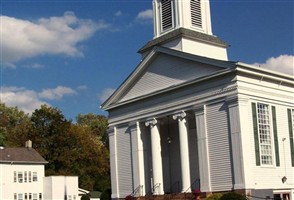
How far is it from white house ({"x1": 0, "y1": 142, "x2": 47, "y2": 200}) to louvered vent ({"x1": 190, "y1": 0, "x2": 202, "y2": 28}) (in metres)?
28.7

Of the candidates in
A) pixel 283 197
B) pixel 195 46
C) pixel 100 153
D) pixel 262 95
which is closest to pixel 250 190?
pixel 283 197

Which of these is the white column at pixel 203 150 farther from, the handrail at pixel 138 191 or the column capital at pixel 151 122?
the handrail at pixel 138 191

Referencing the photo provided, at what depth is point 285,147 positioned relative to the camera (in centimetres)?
3597

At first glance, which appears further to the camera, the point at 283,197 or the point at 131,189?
the point at 131,189

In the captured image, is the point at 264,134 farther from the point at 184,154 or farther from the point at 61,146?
the point at 61,146

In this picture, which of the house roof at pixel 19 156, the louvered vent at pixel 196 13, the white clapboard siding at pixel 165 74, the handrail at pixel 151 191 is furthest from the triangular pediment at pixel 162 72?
the house roof at pixel 19 156

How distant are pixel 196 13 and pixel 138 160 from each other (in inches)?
532

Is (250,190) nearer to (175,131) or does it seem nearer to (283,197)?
(283,197)

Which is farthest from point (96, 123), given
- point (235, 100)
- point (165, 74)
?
point (235, 100)

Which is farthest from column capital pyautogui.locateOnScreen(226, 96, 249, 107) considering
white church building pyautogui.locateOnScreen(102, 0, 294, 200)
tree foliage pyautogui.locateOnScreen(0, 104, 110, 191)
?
tree foliage pyautogui.locateOnScreen(0, 104, 110, 191)

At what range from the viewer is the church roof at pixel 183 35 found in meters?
41.8

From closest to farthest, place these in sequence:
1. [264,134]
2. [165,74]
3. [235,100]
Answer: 1. [235,100]
2. [264,134]
3. [165,74]

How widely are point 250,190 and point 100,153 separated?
165 feet

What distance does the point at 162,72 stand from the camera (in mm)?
40250
